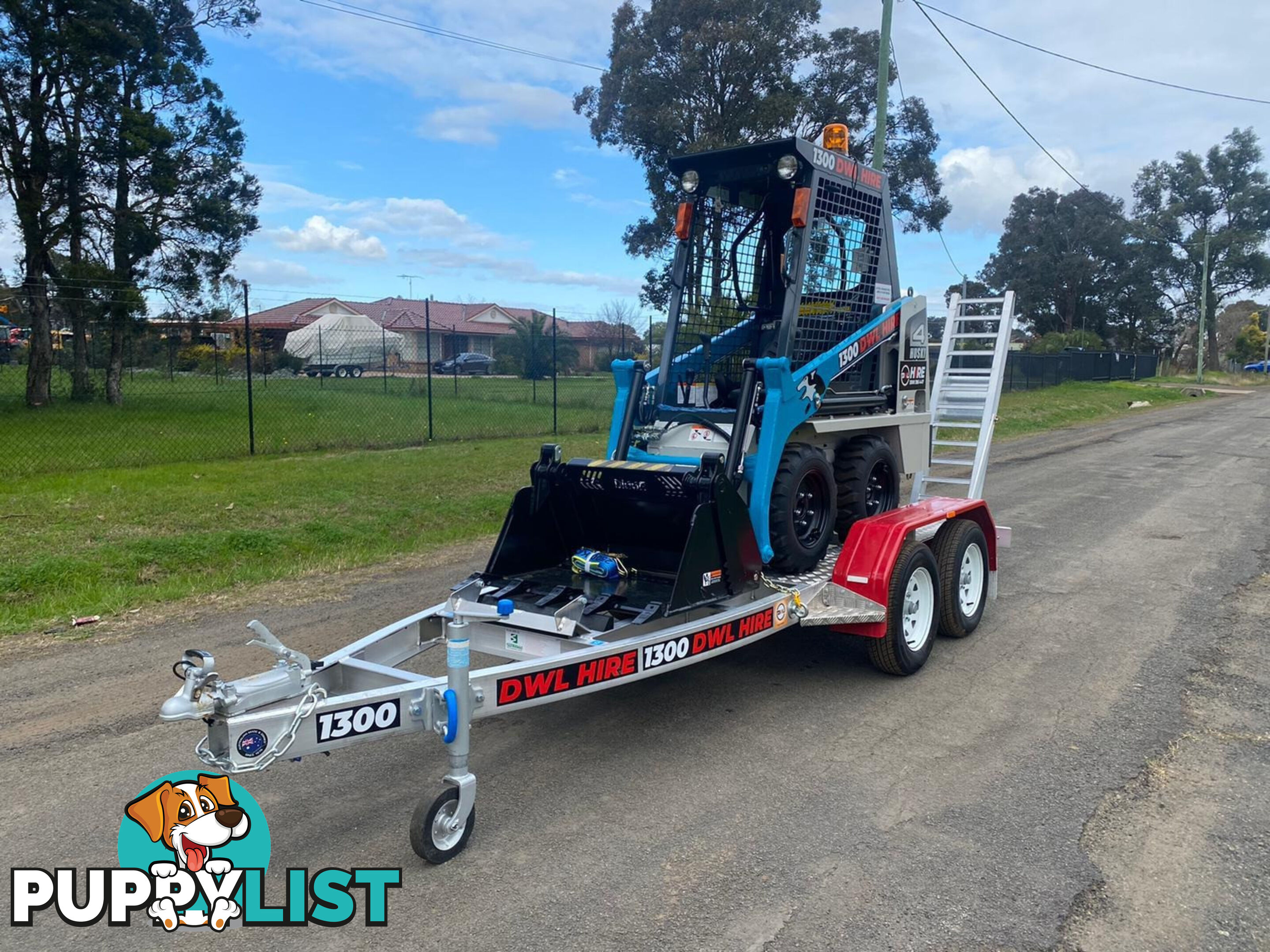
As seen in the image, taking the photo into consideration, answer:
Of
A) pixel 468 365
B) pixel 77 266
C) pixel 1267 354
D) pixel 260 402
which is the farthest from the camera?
pixel 1267 354

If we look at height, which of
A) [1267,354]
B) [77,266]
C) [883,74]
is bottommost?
[77,266]

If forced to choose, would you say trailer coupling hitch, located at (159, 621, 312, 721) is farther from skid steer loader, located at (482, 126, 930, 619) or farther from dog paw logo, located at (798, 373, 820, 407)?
dog paw logo, located at (798, 373, 820, 407)

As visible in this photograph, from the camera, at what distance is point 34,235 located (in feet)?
63.4

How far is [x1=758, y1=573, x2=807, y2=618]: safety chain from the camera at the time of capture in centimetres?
515

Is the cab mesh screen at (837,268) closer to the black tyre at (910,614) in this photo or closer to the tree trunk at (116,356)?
the black tyre at (910,614)

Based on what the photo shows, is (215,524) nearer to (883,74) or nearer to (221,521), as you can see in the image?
(221,521)

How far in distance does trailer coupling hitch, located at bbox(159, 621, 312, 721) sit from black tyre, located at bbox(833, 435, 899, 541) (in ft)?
12.5

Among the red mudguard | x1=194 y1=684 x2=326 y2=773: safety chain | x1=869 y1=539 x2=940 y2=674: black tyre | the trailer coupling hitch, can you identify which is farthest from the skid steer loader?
x1=194 y1=684 x2=326 y2=773: safety chain

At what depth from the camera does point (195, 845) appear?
10.5ft

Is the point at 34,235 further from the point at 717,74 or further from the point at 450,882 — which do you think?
the point at 450,882

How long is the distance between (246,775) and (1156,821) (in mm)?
3938

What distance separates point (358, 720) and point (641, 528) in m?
2.34

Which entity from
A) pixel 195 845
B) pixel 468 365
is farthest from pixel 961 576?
pixel 468 365

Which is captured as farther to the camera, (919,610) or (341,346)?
(341,346)
